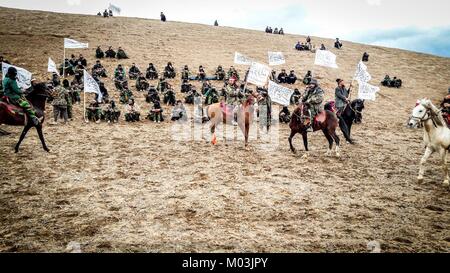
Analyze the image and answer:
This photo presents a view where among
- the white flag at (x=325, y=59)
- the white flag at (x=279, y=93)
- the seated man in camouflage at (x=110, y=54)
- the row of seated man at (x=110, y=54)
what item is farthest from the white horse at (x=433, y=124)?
the seated man in camouflage at (x=110, y=54)

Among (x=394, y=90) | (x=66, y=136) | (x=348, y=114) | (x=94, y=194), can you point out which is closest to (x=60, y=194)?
(x=94, y=194)

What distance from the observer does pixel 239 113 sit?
12977 millimetres

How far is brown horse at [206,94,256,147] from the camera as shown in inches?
504

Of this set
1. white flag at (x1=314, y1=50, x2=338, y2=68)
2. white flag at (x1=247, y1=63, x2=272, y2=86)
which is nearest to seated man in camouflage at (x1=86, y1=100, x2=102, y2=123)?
white flag at (x1=247, y1=63, x2=272, y2=86)

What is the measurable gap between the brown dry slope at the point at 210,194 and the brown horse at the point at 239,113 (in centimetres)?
92

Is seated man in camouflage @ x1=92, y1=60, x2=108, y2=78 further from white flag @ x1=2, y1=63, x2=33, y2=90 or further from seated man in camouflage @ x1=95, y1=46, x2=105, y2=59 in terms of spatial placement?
white flag @ x1=2, y1=63, x2=33, y2=90

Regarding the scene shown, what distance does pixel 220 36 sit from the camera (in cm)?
4631

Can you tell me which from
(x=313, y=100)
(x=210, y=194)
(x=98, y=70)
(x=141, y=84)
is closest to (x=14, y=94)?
(x=210, y=194)

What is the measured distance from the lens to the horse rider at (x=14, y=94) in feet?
33.5

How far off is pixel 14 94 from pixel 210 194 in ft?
26.0

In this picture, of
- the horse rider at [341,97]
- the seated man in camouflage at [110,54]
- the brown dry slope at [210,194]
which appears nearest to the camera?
the brown dry slope at [210,194]

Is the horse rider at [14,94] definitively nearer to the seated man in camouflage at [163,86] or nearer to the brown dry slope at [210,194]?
the brown dry slope at [210,194]

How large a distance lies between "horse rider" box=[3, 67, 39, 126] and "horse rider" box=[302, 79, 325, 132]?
10.2 meters

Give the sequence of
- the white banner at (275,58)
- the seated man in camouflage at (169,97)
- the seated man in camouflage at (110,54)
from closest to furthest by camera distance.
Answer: the white banner at (275,58) → the seated man in camouflage at (169,97) → the seated man in camouflage at (110,54)
